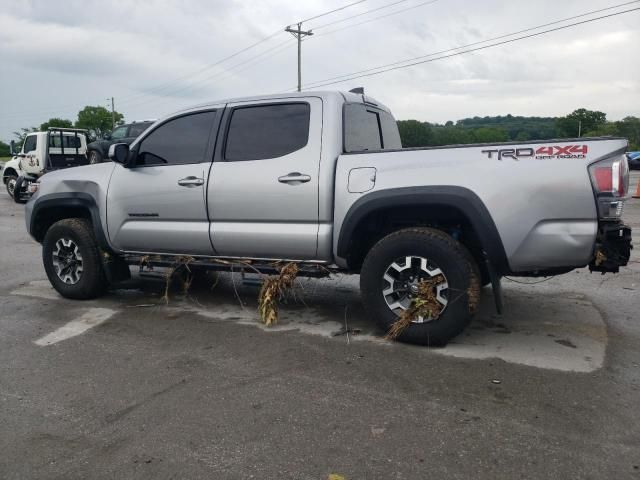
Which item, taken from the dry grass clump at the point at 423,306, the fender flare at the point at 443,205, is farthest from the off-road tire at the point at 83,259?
the dry grass clump at the point at 423,306

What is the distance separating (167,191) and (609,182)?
3.63m

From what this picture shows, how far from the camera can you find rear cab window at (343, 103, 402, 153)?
4.78 m

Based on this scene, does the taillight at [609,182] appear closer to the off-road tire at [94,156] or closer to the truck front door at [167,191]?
the truck front door at [167,191]

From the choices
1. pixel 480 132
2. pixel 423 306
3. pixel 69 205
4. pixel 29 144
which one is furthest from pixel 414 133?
pixel 29 144

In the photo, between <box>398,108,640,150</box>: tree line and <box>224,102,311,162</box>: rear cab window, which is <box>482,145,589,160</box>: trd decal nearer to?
<box>398,108,640,150</box>: tree line

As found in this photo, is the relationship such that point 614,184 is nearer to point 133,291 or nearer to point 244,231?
point 244,231

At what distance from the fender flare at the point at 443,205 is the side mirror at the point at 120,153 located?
2.33 m

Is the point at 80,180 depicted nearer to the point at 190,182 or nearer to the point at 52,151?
the point at 190,182

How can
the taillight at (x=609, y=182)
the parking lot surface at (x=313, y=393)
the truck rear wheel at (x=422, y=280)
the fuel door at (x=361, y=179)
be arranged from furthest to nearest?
the fuel door at (x=361, y=179) < the truck rear wheel at (x=422, y=280) < the taillight at (x=609, y=182) < the parking lot surface at (x=313, y=393)

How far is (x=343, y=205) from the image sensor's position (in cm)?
442

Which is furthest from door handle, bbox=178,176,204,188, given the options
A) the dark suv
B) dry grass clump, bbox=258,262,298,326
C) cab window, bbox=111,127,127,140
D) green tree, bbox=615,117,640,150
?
green tree, bbox=615,117,640,150

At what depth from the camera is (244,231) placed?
16.0 feet

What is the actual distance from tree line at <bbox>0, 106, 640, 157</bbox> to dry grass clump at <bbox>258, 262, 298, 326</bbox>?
5.54ft

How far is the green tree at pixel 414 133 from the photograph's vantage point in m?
6.55
